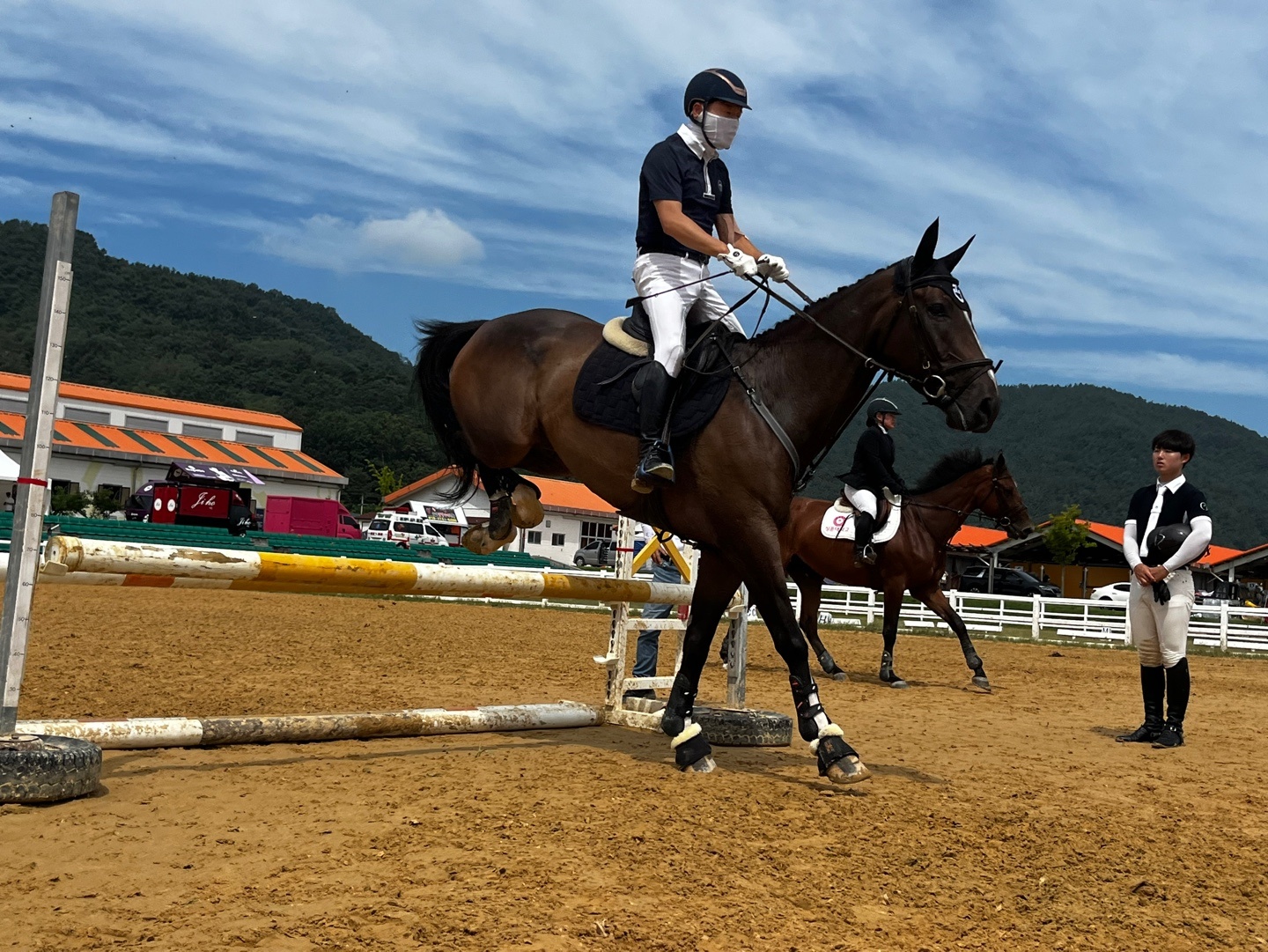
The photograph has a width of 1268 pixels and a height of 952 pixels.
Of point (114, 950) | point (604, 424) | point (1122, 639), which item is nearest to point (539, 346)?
point (604, 424)

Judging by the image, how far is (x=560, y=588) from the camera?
633 centimetres

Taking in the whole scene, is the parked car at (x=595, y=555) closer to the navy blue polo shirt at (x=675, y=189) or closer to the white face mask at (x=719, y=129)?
the navy blue polo shirt at (x=675, y=189)

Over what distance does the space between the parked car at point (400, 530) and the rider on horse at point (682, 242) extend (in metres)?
38.7

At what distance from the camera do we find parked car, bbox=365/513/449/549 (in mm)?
44181

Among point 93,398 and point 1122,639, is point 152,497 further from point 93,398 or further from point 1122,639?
point 1122,639

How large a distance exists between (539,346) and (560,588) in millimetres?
1466

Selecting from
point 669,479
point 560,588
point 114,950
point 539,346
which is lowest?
point 114,950

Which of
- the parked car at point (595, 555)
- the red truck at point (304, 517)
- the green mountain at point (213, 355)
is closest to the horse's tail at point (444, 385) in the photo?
the parked car at point (595, 555)

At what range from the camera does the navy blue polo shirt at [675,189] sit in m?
5.62

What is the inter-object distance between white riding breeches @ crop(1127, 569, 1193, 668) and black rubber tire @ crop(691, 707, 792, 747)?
329 centimetres

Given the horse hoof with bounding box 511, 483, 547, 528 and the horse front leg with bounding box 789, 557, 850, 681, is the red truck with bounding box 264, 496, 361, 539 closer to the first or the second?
the horse front leg with bounding box 789, 557, 850, 681

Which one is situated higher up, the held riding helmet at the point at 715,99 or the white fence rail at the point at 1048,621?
the held riding helmet at the point at 715,99

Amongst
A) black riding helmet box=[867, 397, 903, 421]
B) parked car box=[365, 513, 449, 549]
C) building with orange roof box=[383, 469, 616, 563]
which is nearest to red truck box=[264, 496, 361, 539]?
parked car box=[365, 513, 449, 549]

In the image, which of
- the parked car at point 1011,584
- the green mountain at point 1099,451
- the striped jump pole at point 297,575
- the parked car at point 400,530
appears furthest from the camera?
the green mountain at point 1099,451
